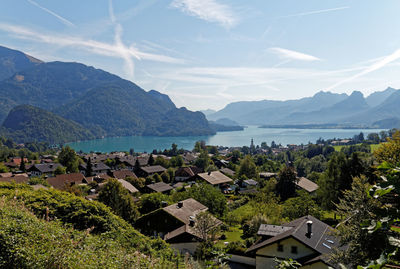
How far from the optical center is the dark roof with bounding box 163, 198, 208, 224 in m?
22.6

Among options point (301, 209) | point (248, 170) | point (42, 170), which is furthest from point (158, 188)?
point (42, 170)

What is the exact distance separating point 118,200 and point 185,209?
5.78m

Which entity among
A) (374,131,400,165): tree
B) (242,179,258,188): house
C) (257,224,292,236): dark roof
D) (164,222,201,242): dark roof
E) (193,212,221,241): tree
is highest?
(374,131,400,165): tree

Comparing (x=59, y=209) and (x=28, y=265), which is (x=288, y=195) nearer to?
(x=59, y=209)

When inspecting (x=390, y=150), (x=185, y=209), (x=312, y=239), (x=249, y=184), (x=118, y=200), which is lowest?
(x=249, y=184)

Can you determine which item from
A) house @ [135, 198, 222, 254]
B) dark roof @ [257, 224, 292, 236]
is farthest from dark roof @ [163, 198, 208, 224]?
dark roof @ [257, 224, 292, 236]

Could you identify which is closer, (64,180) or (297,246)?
(297,246)

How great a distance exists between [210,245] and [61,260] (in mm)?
14062

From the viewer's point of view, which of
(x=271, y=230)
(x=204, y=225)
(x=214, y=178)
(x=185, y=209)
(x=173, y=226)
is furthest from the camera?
(x=214, y=178)

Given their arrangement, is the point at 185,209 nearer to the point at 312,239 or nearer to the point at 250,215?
the point at 250,215

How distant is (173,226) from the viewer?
21.9 m

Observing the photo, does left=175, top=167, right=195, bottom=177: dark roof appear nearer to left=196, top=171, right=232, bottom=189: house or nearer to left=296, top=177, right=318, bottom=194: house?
left=196, top=171, right=232, bottom=189: house

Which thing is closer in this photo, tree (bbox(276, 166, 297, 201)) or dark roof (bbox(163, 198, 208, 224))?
dark roof (bbox(163, 198, 208, 224))

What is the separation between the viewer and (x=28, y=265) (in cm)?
500
